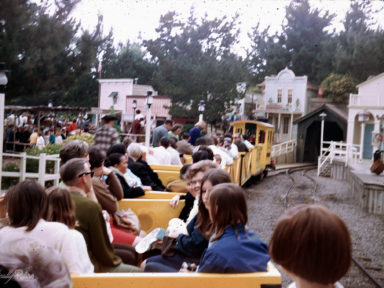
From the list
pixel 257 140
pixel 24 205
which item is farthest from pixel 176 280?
pixel 257 140

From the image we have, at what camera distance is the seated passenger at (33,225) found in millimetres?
2508

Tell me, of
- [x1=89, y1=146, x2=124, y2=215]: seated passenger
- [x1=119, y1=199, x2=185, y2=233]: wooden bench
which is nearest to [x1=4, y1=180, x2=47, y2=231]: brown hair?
[x1=89, y1=146, x2=124, y2=215]: seated passenger

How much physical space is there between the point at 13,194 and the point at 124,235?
1.84 m

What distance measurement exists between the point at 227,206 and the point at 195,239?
0.77 meters

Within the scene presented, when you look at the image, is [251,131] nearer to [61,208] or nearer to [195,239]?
[195,239]

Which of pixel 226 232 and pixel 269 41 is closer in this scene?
pixel 226 232

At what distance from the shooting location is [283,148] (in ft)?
102

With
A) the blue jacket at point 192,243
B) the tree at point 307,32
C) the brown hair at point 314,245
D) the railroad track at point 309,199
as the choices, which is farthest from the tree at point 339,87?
the brown hair at point 314,245

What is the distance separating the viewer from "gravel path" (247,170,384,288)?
7.02 meters

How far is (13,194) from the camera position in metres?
2.58

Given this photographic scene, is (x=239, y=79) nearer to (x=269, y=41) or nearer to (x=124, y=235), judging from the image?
(x=269, y=41)

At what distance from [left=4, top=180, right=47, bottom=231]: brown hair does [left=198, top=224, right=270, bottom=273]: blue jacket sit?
1029 mm

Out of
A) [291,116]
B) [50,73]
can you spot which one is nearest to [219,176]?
[50,73]

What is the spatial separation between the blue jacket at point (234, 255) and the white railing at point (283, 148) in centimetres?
2675
